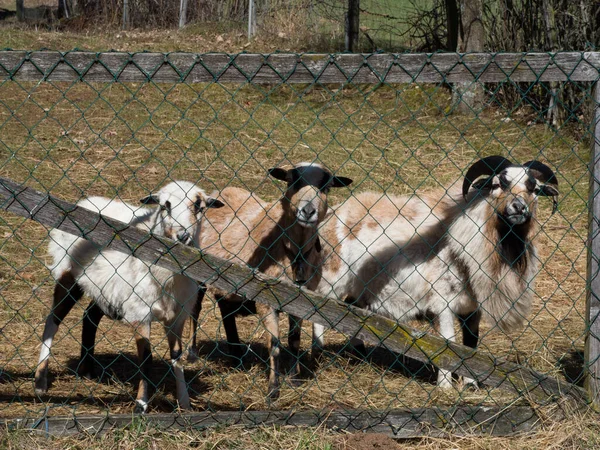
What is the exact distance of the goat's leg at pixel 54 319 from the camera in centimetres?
480

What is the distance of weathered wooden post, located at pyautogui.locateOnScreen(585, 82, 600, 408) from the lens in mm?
3764

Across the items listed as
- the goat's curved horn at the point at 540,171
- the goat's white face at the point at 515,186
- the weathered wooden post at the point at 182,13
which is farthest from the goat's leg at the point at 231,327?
the weathered wooden post at the point at 182,13

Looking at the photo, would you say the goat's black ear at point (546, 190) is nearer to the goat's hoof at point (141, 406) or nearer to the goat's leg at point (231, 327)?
the goat's leg at point (231, 327)

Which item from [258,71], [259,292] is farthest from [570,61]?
[259,292]

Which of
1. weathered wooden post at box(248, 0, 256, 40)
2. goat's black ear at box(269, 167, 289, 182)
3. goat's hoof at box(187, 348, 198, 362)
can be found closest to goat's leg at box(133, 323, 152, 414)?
goat's hoof at box(187, 348, 198, 362)

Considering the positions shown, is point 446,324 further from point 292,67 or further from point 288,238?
point 292,67

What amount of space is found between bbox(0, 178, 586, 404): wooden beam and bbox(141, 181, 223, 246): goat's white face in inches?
34.6

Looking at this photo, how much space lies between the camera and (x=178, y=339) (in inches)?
185

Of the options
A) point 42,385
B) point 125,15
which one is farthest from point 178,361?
point 125,15

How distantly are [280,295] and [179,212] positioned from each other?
1225 mm

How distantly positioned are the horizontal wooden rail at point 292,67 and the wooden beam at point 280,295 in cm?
60

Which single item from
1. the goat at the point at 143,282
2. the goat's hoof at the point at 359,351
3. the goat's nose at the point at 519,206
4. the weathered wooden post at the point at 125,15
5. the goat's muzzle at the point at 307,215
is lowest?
the goat's hoof at the point at 359,351

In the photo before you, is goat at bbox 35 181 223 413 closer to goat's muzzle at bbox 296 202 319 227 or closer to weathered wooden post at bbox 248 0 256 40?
goat's muzzle at bbox 296 202 319 227

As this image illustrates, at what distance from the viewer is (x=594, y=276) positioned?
3.82m
